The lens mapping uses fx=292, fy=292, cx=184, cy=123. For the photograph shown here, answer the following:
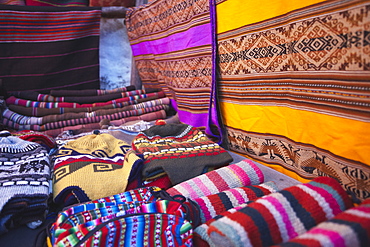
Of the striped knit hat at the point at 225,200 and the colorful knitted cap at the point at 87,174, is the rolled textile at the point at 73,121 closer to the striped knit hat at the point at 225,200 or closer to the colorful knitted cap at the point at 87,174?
the colorful knitted cap at the point at 87,174

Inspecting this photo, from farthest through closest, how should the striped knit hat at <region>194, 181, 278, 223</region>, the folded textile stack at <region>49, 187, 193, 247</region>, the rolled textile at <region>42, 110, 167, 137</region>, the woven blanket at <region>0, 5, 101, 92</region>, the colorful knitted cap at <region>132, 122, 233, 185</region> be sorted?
the woven blanket at <region>0, 5, 101, 92</region>, the rolled textile at <region>42, 110, 167, 137</region>, the colorful knitted cap at <region>132, 122, 233, 185</region>, the striped knit hat at <region>194, 181, 278, 223</region>, the folded textile stack at <region>49, 187, 193, 247</region>

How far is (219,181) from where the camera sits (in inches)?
33.0

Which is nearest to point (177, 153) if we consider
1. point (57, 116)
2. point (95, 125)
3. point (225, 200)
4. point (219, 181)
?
point (219, 181)

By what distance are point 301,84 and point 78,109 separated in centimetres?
115

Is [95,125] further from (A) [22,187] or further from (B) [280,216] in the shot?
(B) [280,216]

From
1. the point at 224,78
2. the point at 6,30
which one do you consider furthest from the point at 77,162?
the point at 6,30

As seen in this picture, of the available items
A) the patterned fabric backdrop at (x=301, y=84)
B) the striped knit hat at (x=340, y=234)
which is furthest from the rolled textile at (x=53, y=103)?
the striped knit hat at (x=340, y=234)

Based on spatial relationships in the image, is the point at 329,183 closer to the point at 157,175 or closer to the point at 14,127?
the point at 157,175

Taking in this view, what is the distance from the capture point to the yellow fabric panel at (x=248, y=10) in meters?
0.85

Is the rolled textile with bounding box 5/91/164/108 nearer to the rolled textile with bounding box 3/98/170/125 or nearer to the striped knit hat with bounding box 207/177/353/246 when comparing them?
the rolled textile with bounding box 3/98/170/125

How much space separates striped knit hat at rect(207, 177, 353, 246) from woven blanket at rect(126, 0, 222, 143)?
2.16 feet

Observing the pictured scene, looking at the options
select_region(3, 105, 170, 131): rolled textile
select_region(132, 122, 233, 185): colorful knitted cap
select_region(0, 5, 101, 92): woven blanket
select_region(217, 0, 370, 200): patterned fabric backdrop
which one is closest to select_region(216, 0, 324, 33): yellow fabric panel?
select_region(217, 0, 370, 200): patterned fabric backdrop

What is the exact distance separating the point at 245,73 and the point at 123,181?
0.57 metres

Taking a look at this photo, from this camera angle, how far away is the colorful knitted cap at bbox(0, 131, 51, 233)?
74cm
